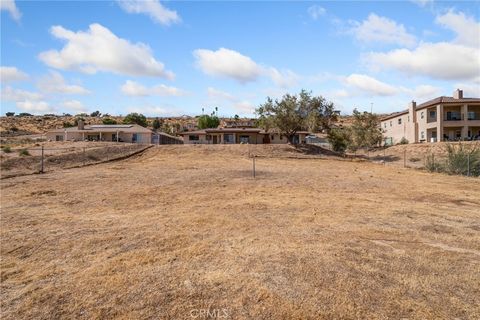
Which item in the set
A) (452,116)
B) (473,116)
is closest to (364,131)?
(452,116)

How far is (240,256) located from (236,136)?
52.9 metres

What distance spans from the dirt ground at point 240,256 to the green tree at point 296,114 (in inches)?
1177

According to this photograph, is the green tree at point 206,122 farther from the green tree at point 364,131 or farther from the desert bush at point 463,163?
the desert bush at point 463,163

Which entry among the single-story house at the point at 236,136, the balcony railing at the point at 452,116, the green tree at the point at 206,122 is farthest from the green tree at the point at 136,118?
the balcony railing at the point at 452,116

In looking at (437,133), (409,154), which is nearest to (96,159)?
(409,154)

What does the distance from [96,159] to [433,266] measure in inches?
1241

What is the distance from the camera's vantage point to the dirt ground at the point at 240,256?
5.50 meters

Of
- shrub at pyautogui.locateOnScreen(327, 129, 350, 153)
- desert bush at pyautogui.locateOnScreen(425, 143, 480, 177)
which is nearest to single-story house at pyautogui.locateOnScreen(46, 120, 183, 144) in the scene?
shrub at pyautogui.locateOnScreen(327, 129, 350, 153)

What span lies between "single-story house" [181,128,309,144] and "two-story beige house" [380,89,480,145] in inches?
702

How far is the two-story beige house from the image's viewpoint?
4919 centimetres

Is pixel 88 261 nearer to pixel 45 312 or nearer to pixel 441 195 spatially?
pixel 45 312

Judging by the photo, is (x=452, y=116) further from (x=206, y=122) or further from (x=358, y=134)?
(x=206, y=122)

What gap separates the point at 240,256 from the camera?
7668 millimetres

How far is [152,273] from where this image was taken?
6.77 metres
